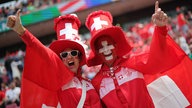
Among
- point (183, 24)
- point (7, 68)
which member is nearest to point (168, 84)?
point (183, 24)

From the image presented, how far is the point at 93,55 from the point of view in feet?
11.0

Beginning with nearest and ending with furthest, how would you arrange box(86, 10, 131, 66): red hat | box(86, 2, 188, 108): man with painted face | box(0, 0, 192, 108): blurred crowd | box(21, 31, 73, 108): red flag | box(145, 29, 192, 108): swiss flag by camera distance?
box(21, 31, 73, 108): red flag, box(86, 2, 188, 108): man with painted face, box(86, 10, 131, 66): red hat, box(145, 29, 192, 108): swiss flag, box(0, 0, 192, 108): blurred crowd

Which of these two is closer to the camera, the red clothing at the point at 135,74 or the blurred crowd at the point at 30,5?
the red clothing at the point at 135,74

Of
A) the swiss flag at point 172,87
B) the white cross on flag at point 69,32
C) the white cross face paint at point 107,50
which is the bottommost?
the swiss flag at point 172,87

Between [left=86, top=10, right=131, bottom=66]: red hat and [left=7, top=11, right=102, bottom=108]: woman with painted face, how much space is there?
0.35 feet

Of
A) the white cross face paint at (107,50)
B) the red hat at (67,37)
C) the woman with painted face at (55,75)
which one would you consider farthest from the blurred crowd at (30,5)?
the white cross face paint at (107,50)

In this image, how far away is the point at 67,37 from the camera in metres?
3.40

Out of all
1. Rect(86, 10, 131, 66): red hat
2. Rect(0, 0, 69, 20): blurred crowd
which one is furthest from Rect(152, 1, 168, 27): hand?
Rect(0, 0, 69, 20): blurred crowd

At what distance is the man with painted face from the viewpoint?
10.1ft

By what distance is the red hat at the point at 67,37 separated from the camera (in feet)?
10.8

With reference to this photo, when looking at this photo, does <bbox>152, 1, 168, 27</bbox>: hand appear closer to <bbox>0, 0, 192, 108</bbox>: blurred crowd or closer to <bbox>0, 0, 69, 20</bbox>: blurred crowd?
<bbox>0, 0, 192, 108</bbox>: blurred crowd

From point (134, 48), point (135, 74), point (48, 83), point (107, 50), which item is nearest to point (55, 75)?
point (48, 83)

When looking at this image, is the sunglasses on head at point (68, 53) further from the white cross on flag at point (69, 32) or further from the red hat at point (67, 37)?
the white cross on flag at point (69, 32)

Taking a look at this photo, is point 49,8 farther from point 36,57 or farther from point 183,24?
point 36,57
